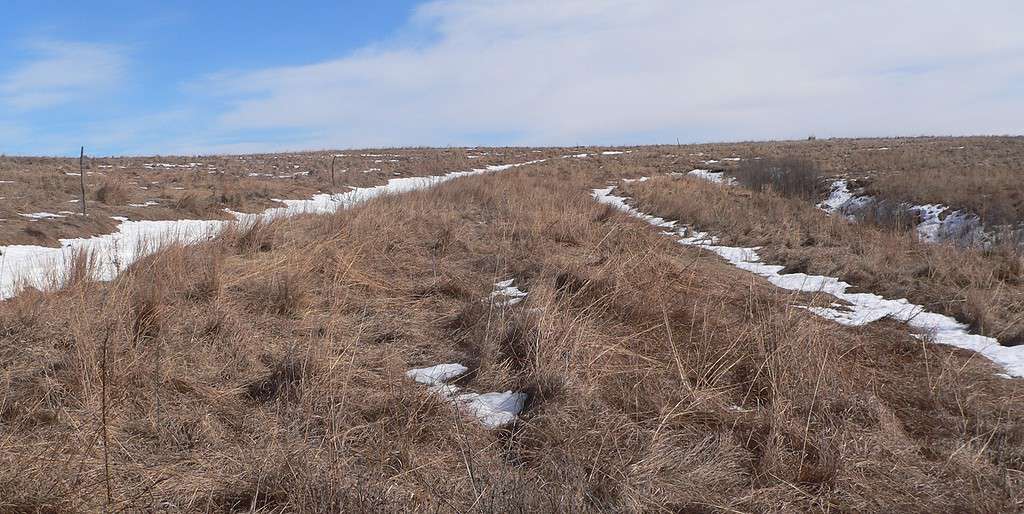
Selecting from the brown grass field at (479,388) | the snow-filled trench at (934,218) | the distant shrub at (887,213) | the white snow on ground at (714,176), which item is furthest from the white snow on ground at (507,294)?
the white snow on ground at (714,176)

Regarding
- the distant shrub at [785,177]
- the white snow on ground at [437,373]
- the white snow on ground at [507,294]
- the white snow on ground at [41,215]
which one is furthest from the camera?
the distant shrub at [785,177]

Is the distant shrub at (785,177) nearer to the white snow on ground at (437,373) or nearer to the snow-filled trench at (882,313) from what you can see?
the snow-filled trench at (882,313)

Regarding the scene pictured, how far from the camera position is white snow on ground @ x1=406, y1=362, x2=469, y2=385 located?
3.68 metres

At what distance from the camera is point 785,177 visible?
22.2 metres

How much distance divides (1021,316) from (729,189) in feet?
48.4

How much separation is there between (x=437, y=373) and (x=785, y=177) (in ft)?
70.2

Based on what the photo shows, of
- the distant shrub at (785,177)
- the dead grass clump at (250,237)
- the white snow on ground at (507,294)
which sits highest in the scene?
the distant shrub at (785,177)

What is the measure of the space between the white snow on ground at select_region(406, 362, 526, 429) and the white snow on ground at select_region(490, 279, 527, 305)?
1073mm

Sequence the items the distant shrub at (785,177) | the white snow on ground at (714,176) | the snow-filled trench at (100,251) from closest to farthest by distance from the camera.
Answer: the snow-filled trench at (100,251), the distant shrub at (785,177), the white snow on ground at (714,176)

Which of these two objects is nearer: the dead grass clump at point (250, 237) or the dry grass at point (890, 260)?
the dry grass at point (890, 260)

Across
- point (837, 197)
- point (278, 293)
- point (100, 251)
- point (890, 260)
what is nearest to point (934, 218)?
point (837, 197)

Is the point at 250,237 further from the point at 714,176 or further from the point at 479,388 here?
→ the point at 714,176

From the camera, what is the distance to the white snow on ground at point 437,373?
145 inches

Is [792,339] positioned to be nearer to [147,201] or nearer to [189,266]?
[189,266]
